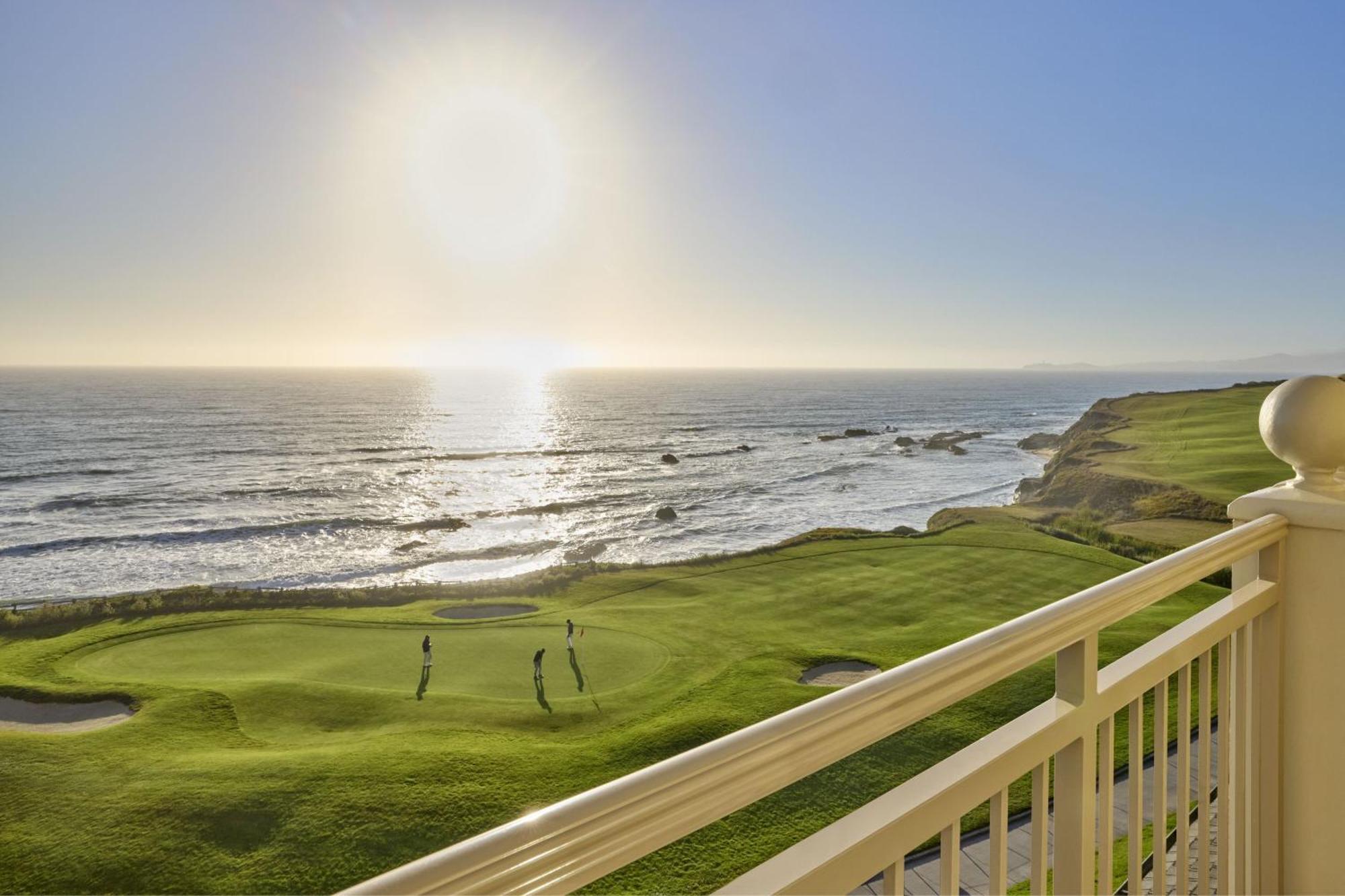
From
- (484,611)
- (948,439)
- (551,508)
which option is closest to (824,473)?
(551,508)

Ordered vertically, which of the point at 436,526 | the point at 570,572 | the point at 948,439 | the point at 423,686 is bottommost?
the point at 436,526

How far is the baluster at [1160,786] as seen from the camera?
1631 millimetres

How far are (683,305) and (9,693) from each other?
7221 centimetres

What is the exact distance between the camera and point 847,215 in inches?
1168

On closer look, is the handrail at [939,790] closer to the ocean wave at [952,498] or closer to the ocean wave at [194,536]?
the ocean wave at [952,498]

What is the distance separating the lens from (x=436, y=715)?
364 inches

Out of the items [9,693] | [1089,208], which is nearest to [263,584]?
[9,693]

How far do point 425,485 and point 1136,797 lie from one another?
40979 millimetres

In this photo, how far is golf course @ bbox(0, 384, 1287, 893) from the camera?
6.52m

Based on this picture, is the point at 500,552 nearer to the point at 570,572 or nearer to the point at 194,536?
the point at 570,572

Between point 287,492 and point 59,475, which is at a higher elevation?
point 59,475

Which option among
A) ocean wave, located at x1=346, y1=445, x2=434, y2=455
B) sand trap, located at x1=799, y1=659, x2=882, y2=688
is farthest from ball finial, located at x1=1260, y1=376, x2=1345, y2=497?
ocean wave, located at x1=346, y1=445, x2=434, y2=455

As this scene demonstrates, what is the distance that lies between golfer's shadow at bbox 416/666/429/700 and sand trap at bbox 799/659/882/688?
5435 millimetres

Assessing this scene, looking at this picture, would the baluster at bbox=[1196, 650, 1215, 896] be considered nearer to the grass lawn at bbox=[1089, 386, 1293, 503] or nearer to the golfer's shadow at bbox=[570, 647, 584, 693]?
the golfer's shadow at bbox=[570, 647, 584, 693]
